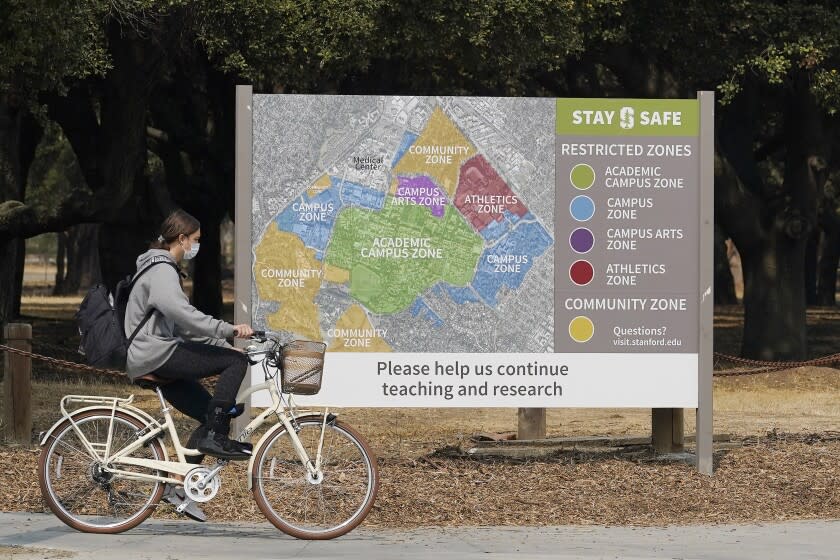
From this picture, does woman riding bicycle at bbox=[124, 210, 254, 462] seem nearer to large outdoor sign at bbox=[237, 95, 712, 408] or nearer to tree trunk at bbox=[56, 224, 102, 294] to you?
large outdoor sign at bbox=[237, 95, 712, 408]

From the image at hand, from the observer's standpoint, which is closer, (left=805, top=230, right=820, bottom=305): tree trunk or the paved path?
the paved path

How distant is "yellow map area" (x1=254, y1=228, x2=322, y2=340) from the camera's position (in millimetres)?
11062

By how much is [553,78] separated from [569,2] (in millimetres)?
7419

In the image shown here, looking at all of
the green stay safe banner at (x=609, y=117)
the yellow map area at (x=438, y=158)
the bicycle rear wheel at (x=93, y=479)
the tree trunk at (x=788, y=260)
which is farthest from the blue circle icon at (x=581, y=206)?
the tree trunk at (x=788, y=260)

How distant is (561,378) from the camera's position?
440 inches

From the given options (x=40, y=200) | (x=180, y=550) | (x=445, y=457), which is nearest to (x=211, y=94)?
(x=445, y=457)

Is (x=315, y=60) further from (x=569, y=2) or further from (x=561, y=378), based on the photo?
(x=561, y=378)

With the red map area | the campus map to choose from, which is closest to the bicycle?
the campus map

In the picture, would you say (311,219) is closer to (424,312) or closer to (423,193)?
(423,193)

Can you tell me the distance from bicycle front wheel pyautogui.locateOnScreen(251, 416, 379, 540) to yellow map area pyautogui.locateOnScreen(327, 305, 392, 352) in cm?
248

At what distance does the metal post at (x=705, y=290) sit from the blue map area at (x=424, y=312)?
77.6 inches

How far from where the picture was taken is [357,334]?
36.4ft

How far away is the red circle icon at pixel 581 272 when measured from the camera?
11.3 metres

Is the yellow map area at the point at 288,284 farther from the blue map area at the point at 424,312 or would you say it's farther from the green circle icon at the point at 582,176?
the green circle icon at the point at 582,176
